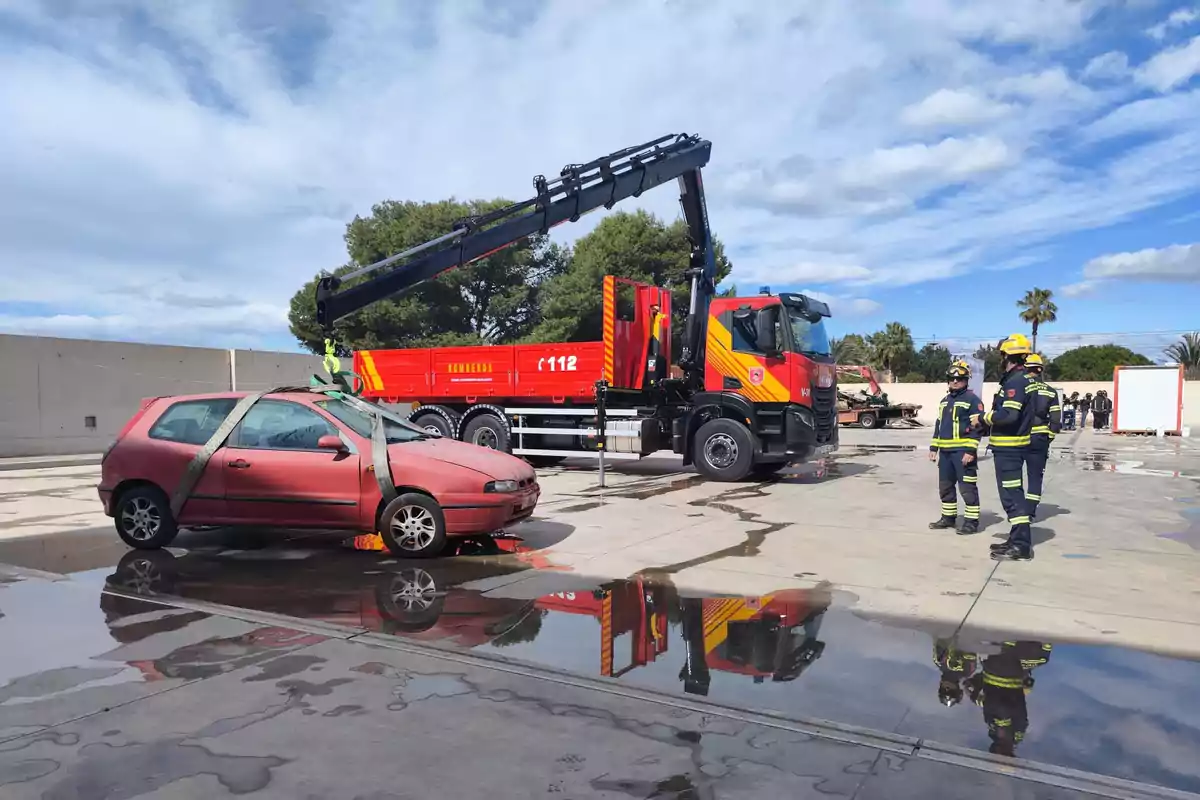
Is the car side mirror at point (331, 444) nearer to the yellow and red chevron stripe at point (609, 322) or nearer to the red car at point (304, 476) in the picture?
the red car at point (304, 476)

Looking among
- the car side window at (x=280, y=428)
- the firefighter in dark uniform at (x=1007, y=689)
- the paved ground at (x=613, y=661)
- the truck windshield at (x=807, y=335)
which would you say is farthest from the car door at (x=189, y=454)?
the truck windshield at (x=807, y=335)

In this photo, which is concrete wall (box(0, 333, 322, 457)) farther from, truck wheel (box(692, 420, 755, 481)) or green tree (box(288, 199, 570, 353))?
truck wheel (box(692, 420, 755, 481))

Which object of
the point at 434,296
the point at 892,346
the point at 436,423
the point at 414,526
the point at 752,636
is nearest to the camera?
the point at 752,636

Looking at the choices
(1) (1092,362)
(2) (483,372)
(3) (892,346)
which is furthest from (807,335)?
(1) (1092,362)

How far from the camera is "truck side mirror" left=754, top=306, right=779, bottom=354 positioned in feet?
42.0

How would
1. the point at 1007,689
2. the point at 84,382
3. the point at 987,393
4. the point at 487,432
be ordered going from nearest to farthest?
the point at 1007,689 → the point at 487,432 → the point at 84,382 → the point at 987,393

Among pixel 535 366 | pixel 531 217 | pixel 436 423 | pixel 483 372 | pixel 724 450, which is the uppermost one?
pixel 531 217

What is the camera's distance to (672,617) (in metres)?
5.60

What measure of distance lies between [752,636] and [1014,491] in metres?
3.70

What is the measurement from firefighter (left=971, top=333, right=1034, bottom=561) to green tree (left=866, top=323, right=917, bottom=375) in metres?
55.6

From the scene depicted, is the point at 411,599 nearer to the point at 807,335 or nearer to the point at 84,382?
the point at 807,335

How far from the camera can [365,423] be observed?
7848 mm

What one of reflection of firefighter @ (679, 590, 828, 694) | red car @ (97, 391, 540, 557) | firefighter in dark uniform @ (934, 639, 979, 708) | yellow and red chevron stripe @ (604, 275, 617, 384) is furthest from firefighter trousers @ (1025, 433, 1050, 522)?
yellow and red chevron stripe @ (604, 275, 617, 384)

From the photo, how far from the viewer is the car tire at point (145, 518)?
25.8 feet
